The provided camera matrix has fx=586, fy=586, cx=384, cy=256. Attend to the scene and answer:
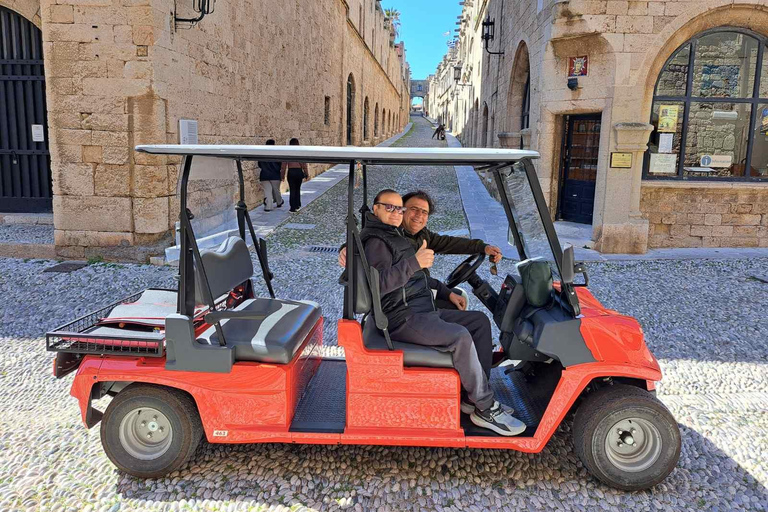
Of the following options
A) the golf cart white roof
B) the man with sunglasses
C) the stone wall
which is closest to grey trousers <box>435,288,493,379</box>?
the man with sunglasses

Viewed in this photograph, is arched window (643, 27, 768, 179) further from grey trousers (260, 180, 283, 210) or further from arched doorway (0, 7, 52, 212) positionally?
arched doorway (0, 7, 52, 212)

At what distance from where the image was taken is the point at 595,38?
8805 mm

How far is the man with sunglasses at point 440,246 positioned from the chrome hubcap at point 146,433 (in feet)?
4.12

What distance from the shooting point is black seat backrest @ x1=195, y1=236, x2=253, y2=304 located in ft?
10.4

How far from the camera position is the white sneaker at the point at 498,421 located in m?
2.96

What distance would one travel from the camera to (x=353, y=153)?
2836mm

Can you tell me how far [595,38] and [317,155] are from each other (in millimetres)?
7380

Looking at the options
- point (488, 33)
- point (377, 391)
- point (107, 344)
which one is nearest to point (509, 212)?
point (377, 391)

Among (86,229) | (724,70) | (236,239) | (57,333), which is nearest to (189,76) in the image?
(86,229)

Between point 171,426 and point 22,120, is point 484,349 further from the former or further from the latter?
point 22,120

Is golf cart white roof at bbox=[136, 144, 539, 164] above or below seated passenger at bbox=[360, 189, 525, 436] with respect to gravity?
above

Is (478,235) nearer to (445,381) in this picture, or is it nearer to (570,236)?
(570,236)

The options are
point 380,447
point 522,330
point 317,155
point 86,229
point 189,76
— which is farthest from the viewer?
point 189,76

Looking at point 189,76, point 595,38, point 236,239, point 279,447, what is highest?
point 595,38
